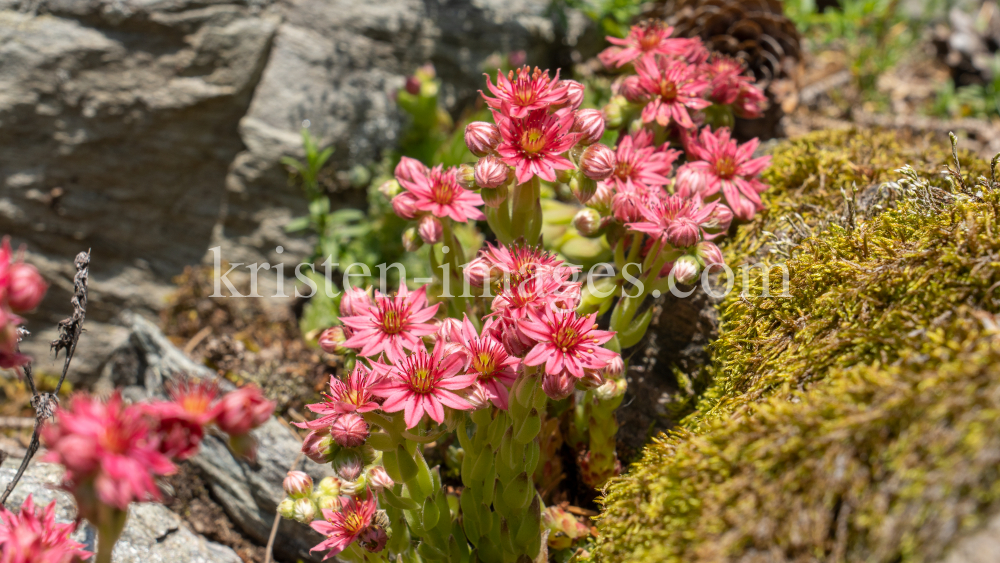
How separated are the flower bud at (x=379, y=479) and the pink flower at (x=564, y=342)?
2.18 ft

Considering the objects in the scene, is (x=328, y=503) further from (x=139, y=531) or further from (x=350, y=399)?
(x=139, y=531)

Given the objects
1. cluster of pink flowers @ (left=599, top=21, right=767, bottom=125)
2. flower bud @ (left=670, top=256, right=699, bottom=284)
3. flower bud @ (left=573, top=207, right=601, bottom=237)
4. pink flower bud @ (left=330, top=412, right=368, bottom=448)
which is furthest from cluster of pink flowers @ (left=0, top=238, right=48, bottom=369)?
cluster of pink flowers @ (left=599, top=21, right=767, bottom=125)

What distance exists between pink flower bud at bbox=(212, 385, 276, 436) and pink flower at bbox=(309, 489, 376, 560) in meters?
0.70

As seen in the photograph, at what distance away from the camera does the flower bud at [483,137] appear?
2.17m

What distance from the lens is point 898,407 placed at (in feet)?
4.96

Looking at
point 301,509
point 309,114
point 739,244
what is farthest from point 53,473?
point 739,244

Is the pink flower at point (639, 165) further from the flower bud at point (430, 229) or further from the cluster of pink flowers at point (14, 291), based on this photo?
the cluster of pink flowers at point (14, 291)

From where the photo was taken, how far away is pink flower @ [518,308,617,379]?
1794mm

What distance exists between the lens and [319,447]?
1927 millimetres

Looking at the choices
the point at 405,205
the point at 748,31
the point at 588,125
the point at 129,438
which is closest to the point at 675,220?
the point at 588,125

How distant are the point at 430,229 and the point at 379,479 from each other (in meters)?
0.93

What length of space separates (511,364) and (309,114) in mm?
2938

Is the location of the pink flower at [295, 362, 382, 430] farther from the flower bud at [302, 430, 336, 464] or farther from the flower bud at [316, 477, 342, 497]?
the flower bud at [316, 477, 342, 497]

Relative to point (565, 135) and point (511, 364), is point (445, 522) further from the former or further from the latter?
point (565, 135)
